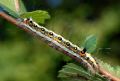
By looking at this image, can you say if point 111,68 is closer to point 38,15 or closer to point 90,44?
point 90,44

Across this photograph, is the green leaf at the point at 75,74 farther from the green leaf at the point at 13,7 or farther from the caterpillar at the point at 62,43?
the green leaf at the point at 13,7

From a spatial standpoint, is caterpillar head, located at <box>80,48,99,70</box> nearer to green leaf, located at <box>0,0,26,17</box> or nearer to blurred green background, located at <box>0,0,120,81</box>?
green leaf, located at <box>0,0,26,17</box>

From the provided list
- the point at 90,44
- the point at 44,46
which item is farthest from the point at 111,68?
the point at 44,46

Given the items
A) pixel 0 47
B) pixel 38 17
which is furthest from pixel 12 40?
pixel 38 17

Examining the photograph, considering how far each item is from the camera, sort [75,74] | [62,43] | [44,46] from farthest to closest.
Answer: [44,46] < [62,43] < [75,74]

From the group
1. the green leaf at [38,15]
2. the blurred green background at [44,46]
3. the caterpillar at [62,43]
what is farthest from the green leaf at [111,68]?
the blurred green background at [44,46]
